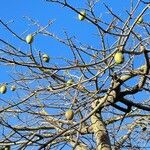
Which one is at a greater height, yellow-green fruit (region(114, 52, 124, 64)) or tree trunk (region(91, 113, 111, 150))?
tree trunk (region(91, 113, 111, 150))

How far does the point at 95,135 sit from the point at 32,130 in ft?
2.91

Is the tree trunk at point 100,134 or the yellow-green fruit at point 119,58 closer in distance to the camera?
the yellow-green fruit at point 119,58

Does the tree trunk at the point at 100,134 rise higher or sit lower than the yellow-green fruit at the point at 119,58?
higher

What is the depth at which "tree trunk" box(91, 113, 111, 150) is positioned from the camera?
5.15 metres

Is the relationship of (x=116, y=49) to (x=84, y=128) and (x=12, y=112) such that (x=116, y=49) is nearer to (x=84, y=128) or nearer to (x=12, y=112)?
(x=84, y=128)

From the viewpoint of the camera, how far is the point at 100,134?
5305mm

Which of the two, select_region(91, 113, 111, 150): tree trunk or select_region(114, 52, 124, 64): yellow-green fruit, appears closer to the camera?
select_region(114, 52, 124, 64): yellow-green fruit

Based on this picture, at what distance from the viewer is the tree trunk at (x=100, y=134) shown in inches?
203

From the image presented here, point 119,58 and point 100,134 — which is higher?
point 100,134

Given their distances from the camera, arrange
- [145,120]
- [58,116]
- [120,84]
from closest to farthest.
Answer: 1. [120,84]
2. [58,116]
3. [145,120]

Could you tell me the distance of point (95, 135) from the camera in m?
5.37

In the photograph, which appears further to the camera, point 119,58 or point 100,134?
point 100,134

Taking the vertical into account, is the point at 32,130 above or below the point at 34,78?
below

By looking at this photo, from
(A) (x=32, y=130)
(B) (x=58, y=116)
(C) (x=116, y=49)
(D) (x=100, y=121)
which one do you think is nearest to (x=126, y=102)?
(D) (x=100, y=121)
